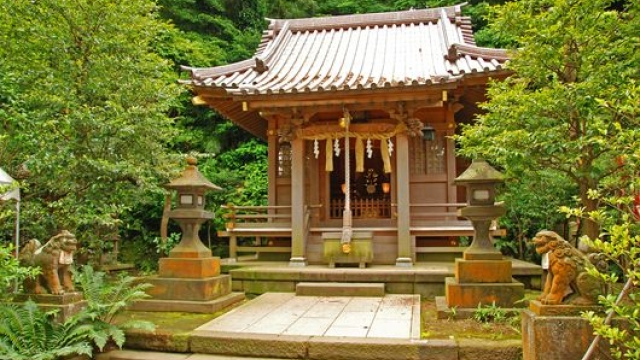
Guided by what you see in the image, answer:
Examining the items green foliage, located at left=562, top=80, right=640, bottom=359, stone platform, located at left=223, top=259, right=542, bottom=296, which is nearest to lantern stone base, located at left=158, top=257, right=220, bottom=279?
stone platform, located at left=223, top=259, right=542, bottom=296

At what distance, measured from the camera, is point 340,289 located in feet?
24.0

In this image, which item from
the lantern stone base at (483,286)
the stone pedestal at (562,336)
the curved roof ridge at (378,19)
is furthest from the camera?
the curved roof ridge at (378,19)

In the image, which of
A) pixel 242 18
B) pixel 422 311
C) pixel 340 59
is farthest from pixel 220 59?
pixel 422 311

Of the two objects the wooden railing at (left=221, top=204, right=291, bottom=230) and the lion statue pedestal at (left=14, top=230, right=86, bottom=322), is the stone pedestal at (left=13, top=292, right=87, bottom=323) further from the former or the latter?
the wooden railing at (left=221, top=204, right=291, bottom=230)

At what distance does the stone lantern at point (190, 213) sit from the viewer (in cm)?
657

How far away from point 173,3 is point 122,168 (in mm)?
12746

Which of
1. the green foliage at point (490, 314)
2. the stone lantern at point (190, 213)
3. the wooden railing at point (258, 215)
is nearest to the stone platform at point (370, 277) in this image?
the wooden railing at point (258, 215)

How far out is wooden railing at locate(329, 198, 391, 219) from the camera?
1098cm

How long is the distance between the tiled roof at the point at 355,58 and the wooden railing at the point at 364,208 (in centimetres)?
311

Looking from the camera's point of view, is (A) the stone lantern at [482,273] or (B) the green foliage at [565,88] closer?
(B) the green foliage at [565,88]

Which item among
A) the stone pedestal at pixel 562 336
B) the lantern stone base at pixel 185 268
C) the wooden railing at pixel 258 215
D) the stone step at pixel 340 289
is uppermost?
Answer: the wooden railing at pixel 258 215

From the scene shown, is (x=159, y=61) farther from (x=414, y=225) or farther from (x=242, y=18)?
(x=242, y=18)

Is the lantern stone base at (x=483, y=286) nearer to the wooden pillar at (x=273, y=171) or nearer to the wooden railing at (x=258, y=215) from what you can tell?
the wooden railing at (x=258, y=215)

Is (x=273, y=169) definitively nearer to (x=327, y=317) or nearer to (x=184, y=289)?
(x=184, y=289)
